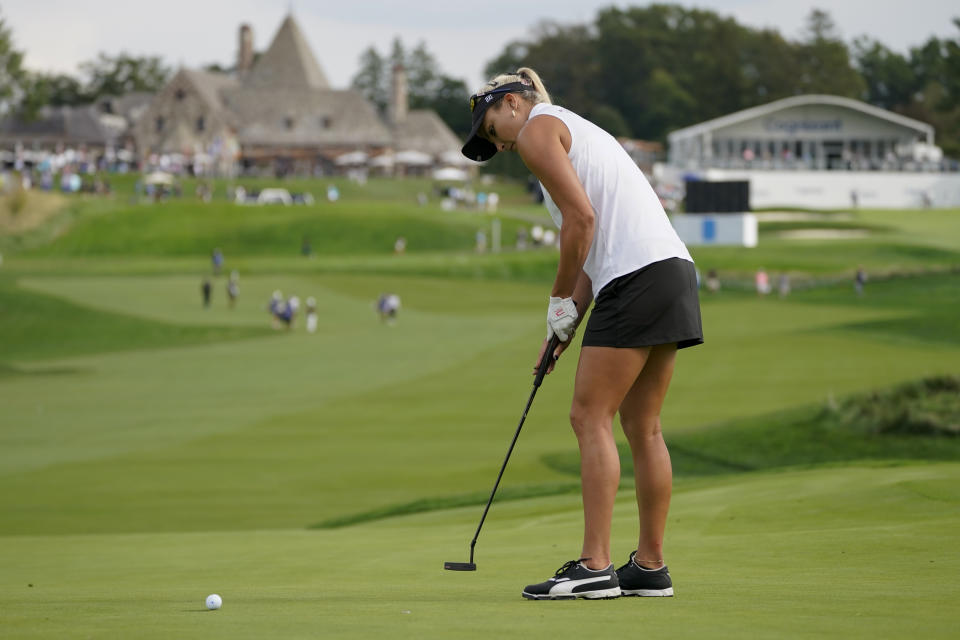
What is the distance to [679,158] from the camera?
122 meters

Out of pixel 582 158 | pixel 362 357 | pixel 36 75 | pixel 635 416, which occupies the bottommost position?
pixel 362 357

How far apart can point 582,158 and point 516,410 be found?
23.0 meters

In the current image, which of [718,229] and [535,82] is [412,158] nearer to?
[718,229]

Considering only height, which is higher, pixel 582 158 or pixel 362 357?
pixel 582 158

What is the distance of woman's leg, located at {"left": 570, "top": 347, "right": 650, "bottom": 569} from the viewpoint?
6586mm

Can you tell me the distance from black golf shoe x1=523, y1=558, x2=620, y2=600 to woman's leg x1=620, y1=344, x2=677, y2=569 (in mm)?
255

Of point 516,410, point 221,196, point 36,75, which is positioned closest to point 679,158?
point 221,196

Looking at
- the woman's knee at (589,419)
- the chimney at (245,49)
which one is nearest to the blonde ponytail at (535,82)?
the woman's knee at (589,419)

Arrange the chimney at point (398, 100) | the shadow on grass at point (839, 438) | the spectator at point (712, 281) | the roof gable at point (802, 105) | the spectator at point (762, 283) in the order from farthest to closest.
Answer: the chimney at point (398, 100)
the roof gable at point (802, 105)
the spectator at point (712, 281)
the spectator at point (762, 283)
the shadow on grass at point (839, 438)

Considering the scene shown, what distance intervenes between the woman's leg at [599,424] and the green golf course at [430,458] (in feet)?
1.18

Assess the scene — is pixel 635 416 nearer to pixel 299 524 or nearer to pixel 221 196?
pixel 299 524

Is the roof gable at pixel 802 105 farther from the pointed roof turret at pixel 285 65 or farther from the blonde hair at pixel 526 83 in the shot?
the blonde hair at pixel 526 83

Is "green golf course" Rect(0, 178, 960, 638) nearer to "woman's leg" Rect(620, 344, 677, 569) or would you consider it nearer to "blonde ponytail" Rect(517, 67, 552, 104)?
"woman's leg" Rect(620, 344, 677, 569)

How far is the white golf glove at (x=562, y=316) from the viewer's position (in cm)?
675
